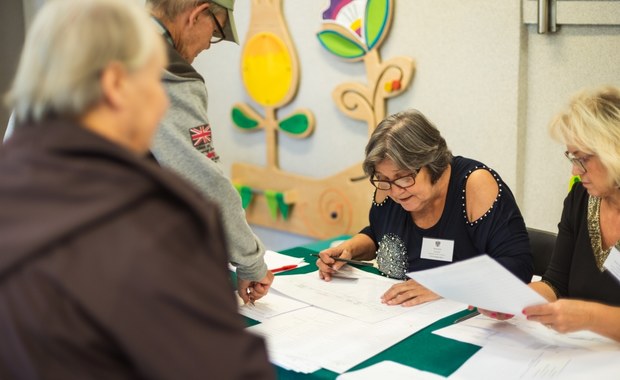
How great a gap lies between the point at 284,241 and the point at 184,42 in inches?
106

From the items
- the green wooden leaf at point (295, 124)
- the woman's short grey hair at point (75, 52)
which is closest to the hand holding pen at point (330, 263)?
the woman's short grey hair at point (75, 52)

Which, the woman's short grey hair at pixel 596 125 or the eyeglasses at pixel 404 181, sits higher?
the woman's short grey hair at pixel 596 125

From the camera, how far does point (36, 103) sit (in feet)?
3.01

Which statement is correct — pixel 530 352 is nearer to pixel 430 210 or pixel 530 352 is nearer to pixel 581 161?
pixel 581 161

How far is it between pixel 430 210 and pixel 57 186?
168 centimetres

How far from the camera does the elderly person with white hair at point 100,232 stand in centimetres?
85

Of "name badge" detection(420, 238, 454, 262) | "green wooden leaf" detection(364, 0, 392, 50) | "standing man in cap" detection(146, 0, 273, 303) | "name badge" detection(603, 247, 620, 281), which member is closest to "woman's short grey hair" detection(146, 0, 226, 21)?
"standing man in cap" detection(146, 0, 273, 303)

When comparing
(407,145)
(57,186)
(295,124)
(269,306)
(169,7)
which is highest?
(169,7)

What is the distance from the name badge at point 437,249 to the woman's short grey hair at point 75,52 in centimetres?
157

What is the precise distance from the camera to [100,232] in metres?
0.86

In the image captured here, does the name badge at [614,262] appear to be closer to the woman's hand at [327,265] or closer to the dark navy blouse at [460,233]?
the dark navy blouse at [460,233]

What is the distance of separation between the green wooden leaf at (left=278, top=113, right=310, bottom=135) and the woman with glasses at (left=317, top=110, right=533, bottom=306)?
1829 mm

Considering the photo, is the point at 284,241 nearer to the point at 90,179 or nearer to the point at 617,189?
the point at 617,189

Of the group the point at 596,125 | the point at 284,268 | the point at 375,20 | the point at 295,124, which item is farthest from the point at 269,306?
the point at 295,124
